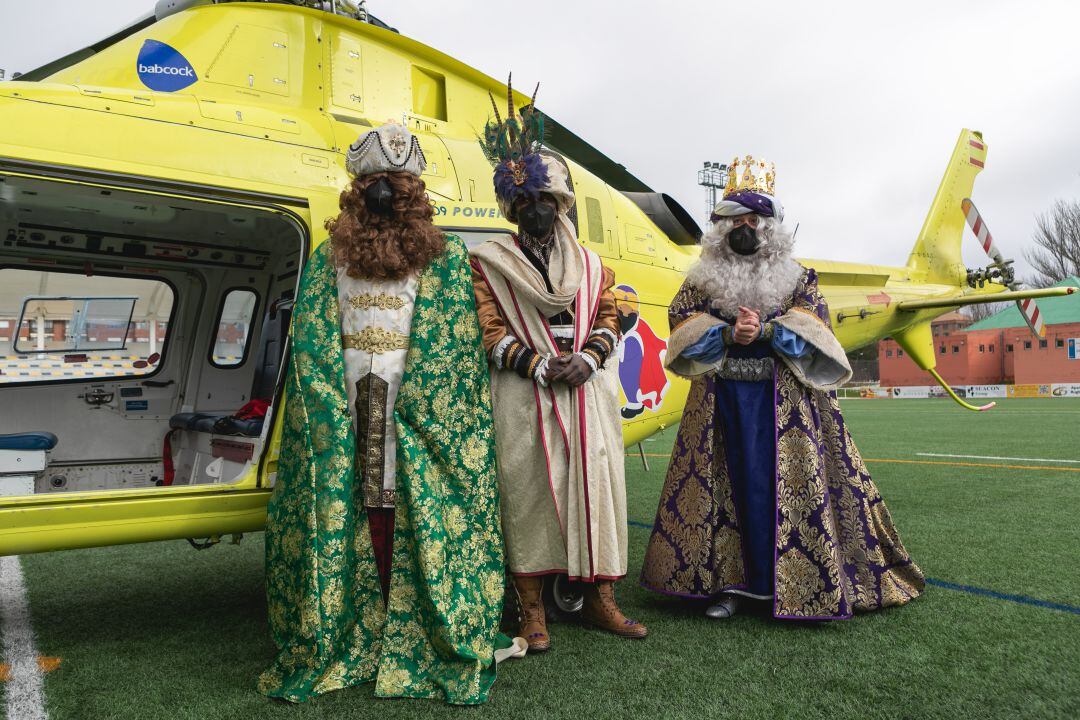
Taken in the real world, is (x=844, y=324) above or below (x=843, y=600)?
above

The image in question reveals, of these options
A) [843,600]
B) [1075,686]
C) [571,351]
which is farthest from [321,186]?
[1075,686]

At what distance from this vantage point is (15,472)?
10.3 ft

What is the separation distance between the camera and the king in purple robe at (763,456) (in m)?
2.98

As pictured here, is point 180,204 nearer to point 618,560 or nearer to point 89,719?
point 89,719

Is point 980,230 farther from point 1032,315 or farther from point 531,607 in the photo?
point 531,607

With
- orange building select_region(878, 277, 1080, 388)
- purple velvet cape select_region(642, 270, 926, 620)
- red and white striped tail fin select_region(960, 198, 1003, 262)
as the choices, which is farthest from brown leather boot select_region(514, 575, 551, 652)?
orange building select_region(878, 277, 1080, 388)

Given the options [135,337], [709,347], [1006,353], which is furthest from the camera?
[1006,353]

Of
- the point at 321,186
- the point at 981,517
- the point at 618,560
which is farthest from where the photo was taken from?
the point at 981,517

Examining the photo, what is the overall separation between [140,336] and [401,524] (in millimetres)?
3174

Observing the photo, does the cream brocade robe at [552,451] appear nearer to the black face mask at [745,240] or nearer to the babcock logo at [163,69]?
the black face mask at [745,240]

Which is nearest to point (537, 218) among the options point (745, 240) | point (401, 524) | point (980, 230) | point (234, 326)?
point (745, 240)

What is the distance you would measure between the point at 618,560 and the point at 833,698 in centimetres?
85

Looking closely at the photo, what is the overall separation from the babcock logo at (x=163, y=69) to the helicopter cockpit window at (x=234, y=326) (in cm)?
170

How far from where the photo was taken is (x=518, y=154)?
2.96 metres
